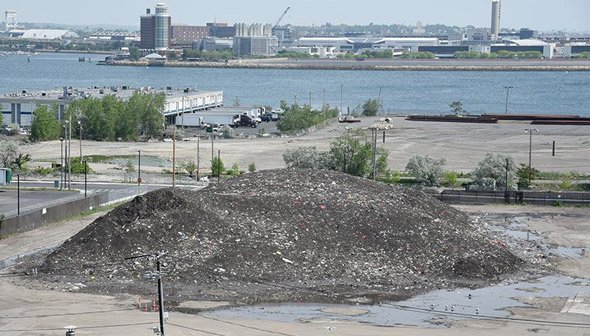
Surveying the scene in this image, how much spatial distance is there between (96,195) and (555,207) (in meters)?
17.6

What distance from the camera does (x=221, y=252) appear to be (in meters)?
34.1

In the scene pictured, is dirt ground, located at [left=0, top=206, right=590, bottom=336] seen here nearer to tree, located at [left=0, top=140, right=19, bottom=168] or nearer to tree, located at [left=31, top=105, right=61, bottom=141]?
tree, located at [left=0, top=140, right=19, bottom=168]

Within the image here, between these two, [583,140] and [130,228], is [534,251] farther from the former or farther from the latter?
[583,140]

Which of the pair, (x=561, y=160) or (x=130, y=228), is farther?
(x=561, y=160)

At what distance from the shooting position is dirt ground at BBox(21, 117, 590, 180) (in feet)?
209

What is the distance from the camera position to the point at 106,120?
7831 cm

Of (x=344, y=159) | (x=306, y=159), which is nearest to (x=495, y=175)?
(x=344, y=159)

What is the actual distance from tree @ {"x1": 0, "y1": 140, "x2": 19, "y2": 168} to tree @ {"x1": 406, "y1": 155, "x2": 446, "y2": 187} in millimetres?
19237

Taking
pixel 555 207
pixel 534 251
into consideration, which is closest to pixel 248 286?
pixel 534 251

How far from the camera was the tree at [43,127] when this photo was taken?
75.6 m

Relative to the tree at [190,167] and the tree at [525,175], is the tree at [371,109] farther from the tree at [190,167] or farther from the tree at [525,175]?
the tree at [525,175]

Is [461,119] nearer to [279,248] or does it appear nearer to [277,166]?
[277,166]

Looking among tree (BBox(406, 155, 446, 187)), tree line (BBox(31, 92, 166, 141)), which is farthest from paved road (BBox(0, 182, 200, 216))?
tree line (BBox(31, 92, 166, 141))

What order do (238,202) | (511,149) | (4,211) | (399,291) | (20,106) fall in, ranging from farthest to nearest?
(20,106) < (511,149) < (4,211) < (238,202) < (399,291)
